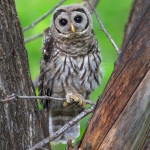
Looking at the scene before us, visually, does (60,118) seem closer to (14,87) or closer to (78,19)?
(78,19)

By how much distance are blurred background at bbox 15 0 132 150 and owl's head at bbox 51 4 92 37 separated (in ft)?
2.13

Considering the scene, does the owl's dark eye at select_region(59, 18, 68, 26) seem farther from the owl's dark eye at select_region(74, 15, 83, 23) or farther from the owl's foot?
the owl's foot

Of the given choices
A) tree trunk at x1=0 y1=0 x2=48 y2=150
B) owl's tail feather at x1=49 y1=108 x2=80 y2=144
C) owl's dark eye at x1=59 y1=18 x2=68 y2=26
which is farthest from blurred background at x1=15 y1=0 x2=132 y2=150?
tree trunk at x1=0 y1=0 x2=48 y2=150

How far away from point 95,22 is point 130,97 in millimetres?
3208

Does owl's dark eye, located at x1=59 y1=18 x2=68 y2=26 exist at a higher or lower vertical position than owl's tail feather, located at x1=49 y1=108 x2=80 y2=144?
higher

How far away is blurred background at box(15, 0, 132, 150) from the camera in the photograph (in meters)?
5.83

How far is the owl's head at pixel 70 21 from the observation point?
4812 mm

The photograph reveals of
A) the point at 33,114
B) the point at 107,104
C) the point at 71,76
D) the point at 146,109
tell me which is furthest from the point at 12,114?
the point at 71,76

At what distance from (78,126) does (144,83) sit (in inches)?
87.7

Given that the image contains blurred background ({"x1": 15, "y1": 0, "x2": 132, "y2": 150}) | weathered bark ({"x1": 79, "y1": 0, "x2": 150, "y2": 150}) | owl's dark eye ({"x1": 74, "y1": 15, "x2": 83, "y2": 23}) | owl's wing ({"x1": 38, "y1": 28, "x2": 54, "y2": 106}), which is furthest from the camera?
blurred background ({"x1": 15, "y1": 0, "x2": 132, "y2": 150})

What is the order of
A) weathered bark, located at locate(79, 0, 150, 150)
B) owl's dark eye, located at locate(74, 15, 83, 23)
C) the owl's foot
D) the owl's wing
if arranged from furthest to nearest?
owl's dark eye, located at locate(74, 15, 83, 23)
the owl's wing
the owl's foot
weathered bark, located at locate(79, 0, 150, 150)

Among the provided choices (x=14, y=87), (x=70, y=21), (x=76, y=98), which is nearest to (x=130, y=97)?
(x=14, y=87)

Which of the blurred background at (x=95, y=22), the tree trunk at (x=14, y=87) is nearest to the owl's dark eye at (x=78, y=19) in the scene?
the blurred background at (x=95, y=22)

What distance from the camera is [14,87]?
128 inches
